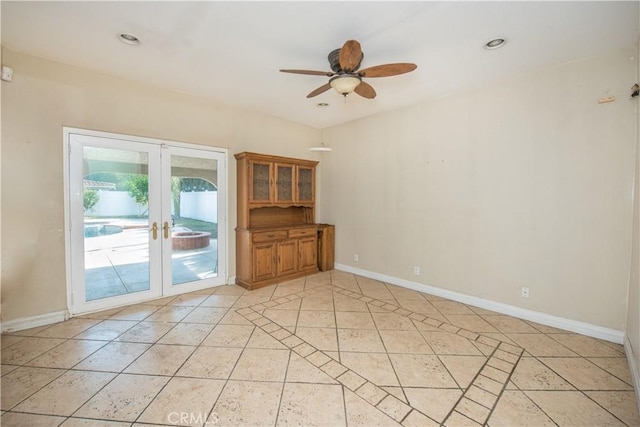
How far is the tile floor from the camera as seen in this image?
1.80 meters

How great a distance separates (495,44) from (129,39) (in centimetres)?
346

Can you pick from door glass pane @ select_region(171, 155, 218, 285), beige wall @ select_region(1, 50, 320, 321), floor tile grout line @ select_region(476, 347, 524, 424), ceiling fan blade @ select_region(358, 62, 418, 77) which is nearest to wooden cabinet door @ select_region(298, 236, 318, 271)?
door glass pane @ select_region(171, 155, 218, 285)

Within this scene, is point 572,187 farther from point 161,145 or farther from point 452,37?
point 161,145

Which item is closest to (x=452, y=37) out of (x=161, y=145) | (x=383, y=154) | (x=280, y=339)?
(x=383, y=154)

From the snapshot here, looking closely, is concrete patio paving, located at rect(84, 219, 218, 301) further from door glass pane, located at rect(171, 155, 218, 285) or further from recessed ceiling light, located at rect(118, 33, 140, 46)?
recessed ceiling light, located at rect(118, 33, 140, 46)

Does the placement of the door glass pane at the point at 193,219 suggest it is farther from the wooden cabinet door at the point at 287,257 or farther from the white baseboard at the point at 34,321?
the white baseboard at the point at 34,321

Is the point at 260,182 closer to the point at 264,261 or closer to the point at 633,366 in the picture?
the point at 264,261

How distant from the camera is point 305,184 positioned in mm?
5246

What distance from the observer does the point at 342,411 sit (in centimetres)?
182

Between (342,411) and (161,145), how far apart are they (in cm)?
372

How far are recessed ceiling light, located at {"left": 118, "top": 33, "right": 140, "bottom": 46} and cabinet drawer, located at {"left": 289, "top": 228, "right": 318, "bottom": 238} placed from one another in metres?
3.11

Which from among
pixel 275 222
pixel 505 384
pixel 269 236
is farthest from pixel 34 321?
pixel 505 384

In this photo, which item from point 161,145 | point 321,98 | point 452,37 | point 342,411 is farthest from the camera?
point 321,98

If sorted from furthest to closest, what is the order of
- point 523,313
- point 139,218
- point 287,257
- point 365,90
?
point 287,257 → point 139,218 → point 523,313 → point 365,90
